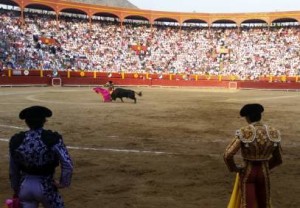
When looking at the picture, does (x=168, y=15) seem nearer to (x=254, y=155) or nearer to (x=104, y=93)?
(x=104, y=93)

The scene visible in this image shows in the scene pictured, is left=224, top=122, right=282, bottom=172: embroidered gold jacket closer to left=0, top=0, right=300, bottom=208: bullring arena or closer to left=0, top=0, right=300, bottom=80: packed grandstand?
left=0, top=0, right=300, bottom=208: bullring arena

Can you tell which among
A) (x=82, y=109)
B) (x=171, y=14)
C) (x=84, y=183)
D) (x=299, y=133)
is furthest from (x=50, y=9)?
(x=84, y=183)

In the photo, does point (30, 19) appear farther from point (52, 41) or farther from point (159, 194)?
point (159, 194)

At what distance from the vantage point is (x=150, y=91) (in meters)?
28.8

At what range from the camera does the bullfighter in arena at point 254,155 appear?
320cm

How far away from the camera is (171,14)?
4738cm

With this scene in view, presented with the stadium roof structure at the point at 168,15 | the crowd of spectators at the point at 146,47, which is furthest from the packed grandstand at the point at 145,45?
the stadium roof structure at the point at 168,15

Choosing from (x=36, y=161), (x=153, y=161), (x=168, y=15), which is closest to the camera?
(x=36, y=161)

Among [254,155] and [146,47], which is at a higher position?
[146,47]

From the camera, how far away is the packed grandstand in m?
37.0

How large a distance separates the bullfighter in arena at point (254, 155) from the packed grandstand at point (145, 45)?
3306 centimetres

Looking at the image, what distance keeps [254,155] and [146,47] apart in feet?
139

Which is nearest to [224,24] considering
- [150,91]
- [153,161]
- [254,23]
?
[254,23]

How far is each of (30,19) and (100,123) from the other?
31.3 meters
